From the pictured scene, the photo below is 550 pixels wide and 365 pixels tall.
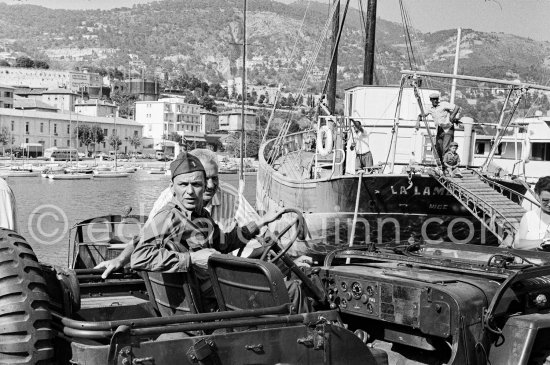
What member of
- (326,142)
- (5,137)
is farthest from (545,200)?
(5,137)

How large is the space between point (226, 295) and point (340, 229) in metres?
16.6

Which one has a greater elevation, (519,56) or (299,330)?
(519,56)

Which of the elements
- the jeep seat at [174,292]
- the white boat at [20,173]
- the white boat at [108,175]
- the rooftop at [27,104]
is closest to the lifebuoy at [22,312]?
the jeep seat at [174,292]

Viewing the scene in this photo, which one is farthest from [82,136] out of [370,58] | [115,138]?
[370,58]

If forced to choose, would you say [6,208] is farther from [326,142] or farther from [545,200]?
[326,142]

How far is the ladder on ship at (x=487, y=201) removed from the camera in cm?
1672

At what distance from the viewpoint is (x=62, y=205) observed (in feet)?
166

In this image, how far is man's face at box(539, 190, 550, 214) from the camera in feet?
23.9

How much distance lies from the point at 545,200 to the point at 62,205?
46.3 meters

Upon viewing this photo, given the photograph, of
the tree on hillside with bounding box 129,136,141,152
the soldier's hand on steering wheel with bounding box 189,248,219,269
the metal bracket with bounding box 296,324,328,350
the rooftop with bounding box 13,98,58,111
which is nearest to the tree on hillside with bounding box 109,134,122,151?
the tree on hillside with bounding box 129,136,141,152

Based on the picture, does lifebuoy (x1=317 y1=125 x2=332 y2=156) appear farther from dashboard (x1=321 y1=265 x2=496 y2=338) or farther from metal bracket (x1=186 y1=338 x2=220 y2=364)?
metal bracket (x1=186 y1=338 x2=220 y2=364)

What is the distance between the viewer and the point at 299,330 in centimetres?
528

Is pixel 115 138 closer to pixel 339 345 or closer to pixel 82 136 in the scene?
pixel 82 136

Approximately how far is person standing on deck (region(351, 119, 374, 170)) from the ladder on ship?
3.35 m
